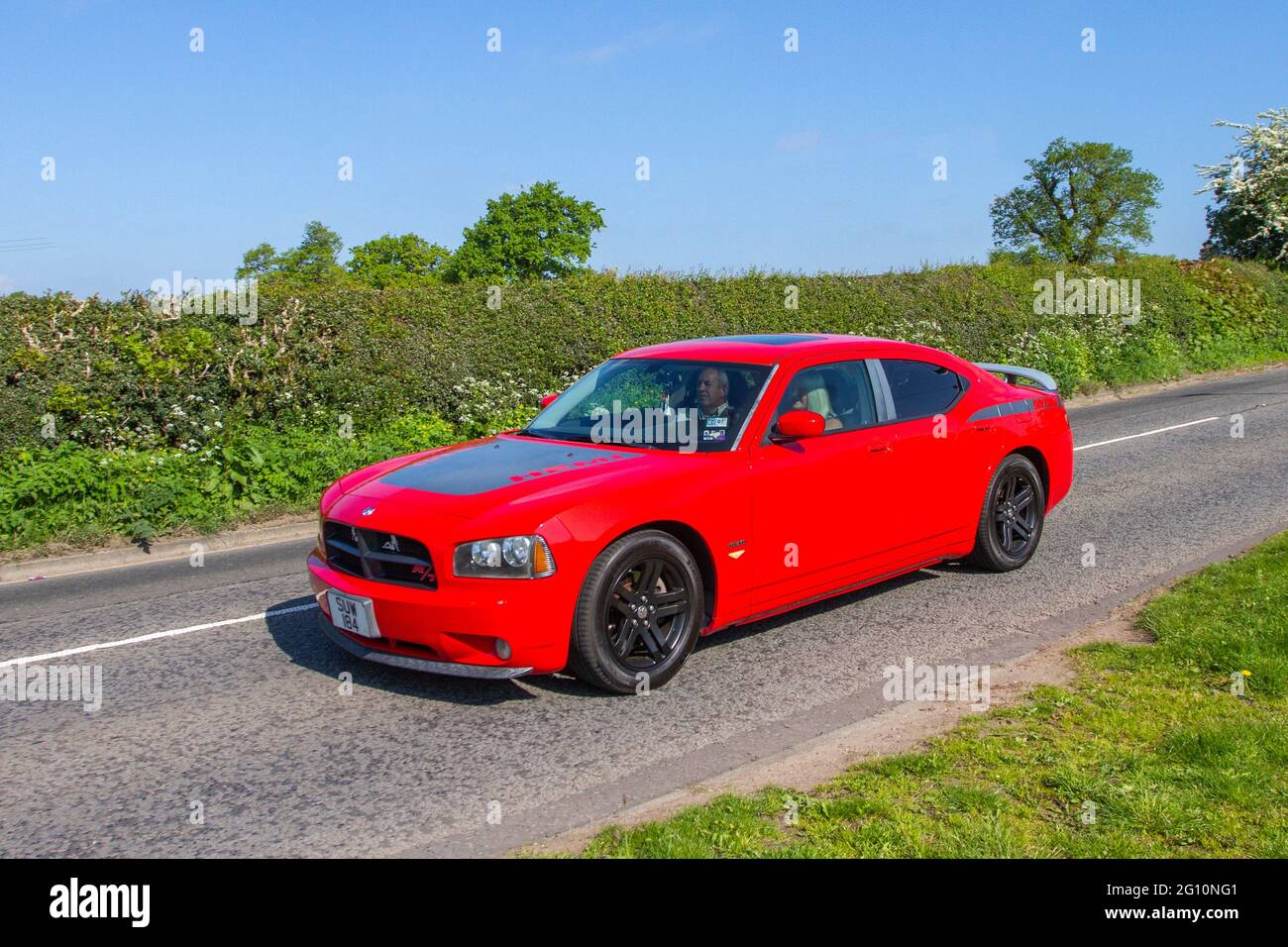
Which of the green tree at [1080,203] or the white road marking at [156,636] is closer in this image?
the white road marking at [156,636]

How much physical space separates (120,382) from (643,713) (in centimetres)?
843

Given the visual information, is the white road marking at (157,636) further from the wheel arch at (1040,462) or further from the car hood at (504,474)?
the wheel arch at (1040,462)

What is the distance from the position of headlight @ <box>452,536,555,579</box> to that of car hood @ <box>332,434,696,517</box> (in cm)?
20

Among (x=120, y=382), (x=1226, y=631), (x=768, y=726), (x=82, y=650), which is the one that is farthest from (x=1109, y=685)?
(x=120, y=382)

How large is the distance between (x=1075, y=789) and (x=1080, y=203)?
247ft

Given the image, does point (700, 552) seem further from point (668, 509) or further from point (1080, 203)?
point (1080, 203)

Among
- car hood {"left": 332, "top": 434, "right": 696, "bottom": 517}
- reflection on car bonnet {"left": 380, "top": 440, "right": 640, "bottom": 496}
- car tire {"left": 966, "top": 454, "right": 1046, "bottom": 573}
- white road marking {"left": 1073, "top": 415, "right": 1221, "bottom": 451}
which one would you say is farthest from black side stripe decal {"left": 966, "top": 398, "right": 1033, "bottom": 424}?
white road marking {"left": 1073, "top": 415, "right": 1221, "bottom": 451}

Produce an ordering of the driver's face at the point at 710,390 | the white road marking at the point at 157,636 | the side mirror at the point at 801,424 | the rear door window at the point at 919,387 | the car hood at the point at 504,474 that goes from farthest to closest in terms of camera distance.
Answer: the rear door window at the point at 919,387
the white road marking at the point at 157,636
the driver's face at the point at 710,390
the side mirror at the point at 801,424
the car hood at the point at 504,474

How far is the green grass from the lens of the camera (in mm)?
3895

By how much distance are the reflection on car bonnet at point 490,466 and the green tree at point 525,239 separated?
63.0 meters

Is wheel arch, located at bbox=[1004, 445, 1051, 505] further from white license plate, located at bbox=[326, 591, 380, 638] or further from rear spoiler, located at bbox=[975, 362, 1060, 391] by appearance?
white license plate, located at bbox=[326, 591, 380, 638]

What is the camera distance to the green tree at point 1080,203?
70562mm

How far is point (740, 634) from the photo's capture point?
692 centimetres

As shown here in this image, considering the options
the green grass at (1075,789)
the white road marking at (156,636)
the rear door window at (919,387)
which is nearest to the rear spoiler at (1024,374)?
the rear door window at (919,387)
